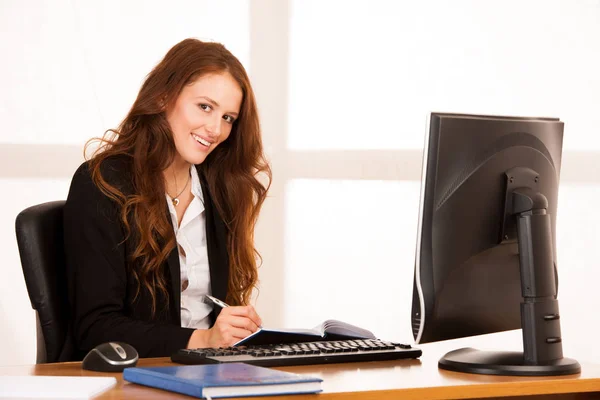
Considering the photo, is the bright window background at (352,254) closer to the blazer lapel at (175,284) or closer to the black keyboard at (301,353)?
the blazer lapel at (175,284)

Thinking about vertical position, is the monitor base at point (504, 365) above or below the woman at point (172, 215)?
below

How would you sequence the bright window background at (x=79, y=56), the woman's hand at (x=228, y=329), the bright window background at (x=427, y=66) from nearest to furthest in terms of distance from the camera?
1. the woman's hand at (x=228, y=329)
2. the bright window background at (x=79, y=56)
3. the bright window background at (x=427, y=66)

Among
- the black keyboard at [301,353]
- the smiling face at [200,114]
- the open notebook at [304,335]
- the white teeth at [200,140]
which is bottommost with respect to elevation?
the black keyboard at [301,353]

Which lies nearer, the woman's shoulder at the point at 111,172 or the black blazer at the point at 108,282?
the black blazer at the point at 108,282

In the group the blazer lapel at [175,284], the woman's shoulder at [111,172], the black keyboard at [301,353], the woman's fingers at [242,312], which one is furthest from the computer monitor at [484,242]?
the woman's shoulder at [111,172]

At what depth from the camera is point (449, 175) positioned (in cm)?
157

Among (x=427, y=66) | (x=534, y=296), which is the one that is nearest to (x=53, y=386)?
(x=534, y=296)

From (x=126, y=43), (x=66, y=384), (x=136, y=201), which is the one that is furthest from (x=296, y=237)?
(x=66, y=384)

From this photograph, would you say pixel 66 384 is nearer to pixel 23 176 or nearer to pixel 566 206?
pixel 23 176

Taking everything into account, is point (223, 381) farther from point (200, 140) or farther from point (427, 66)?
point (427, 66)

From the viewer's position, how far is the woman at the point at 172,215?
2.09 metres

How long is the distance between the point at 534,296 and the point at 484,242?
0.45ft

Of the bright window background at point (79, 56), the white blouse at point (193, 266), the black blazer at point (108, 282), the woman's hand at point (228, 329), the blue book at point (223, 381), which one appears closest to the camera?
the blue book at point (223, 381)

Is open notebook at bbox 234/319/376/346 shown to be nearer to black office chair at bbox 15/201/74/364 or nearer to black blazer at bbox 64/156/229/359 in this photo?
black blazer at bbox 64/156/229/359
